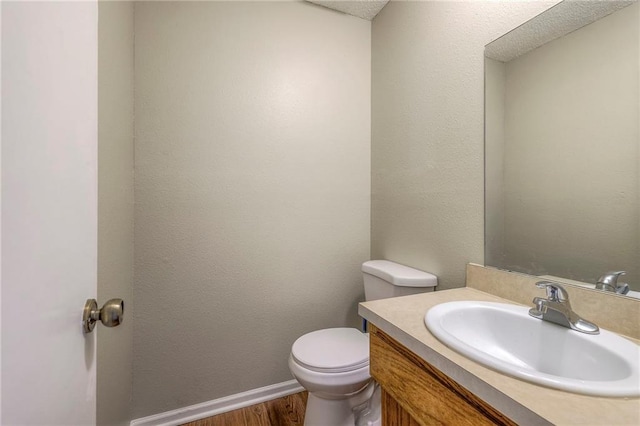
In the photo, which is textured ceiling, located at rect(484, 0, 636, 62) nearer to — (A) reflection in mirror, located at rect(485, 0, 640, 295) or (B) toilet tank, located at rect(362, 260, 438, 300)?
(A) reflection in mirror, located at rect(485, 0, 640, 295)

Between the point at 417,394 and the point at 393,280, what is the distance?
0.65m

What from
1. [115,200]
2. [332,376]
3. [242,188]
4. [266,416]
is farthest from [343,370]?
[115,200]

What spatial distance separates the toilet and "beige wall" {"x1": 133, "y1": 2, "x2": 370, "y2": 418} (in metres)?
0.38

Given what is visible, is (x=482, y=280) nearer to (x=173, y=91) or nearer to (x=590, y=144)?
(x=590, y=144)

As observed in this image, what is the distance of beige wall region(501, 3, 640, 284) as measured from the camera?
0.69 m

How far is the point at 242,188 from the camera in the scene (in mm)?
1465

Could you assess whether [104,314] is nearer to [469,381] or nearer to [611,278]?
[469,381]

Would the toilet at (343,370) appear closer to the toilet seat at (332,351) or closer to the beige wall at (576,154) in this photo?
the toilet seat at (332,351)

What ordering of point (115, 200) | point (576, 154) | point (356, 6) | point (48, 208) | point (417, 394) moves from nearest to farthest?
point (48, 208), point (417, 394), point (576, 154), point (115, 200), point (356, 6)

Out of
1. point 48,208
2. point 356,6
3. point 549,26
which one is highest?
point 356,6

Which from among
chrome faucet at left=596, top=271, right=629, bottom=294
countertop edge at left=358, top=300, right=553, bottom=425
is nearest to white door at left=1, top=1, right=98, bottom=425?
countertop edge at left=358, top=300, right=553, bottom=425

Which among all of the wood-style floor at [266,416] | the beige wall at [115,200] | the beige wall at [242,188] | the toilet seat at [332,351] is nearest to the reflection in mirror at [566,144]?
the toilet seat at [332,351]

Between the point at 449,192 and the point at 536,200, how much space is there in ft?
1.10

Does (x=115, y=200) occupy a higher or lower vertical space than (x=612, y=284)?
higher
